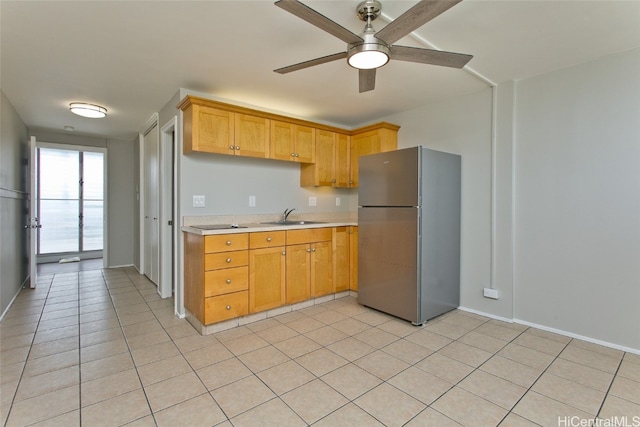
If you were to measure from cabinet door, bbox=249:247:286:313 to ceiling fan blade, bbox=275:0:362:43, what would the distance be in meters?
1.97

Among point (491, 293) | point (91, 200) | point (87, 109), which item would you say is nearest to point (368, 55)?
point (491, 293)

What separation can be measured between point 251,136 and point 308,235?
3.97 ft

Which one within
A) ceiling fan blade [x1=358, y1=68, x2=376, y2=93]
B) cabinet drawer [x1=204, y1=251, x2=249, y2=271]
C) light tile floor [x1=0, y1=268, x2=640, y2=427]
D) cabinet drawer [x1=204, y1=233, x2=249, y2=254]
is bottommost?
light tile floor [x1=0, y1=268, x2=640, y2=427]

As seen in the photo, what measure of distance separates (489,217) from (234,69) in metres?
2.80

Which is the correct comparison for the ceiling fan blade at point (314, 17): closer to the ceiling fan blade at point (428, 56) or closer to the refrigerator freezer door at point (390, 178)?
the ceiling fan blade at point (428, 56)

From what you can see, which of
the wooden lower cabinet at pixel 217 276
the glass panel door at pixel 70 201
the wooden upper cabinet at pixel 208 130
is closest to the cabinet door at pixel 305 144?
the wooden upper cabinet at pixel 208 130

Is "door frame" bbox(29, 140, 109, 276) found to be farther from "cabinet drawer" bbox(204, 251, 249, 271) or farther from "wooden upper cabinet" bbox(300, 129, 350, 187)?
"wooden upper cabinet" bbox(300, 129, 350, 187)

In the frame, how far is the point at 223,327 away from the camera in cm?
275

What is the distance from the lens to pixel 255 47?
7.34 ft

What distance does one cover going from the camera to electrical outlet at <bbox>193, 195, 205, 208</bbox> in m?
3.09

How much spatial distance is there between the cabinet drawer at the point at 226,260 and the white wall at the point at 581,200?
8.50ft

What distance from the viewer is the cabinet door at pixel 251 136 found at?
307 centimetres

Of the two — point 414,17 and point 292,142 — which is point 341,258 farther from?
point 414,17

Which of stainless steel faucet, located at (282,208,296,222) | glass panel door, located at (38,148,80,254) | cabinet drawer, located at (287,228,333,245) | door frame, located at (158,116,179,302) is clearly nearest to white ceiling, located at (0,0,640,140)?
door frame, located at (158,116,179,302)
